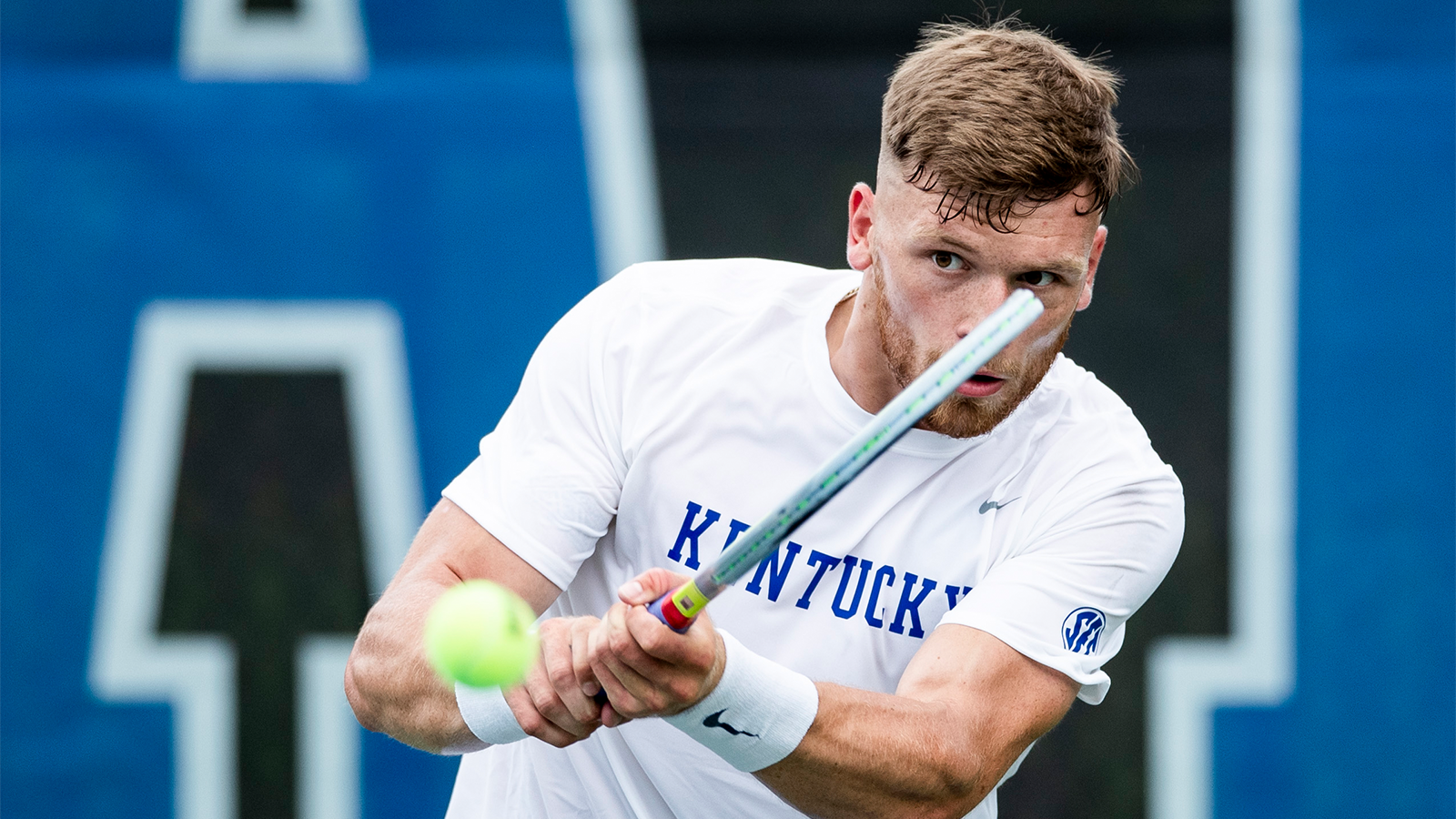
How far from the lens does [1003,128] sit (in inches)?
76.7

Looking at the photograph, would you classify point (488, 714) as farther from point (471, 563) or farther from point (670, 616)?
point (670, 616)

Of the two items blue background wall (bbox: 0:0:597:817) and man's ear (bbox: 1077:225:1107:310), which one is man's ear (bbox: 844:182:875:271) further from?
blue background wall (bbox: 0:0:597:817)

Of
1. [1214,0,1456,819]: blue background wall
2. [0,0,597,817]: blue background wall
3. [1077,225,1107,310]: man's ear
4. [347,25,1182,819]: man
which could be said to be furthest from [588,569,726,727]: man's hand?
[1214,0,1456,819]: blue background wall

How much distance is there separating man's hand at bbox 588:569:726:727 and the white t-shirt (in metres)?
0.46

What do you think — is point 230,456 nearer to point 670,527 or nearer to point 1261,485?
point 670,527

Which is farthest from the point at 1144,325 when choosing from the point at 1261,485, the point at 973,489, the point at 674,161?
the point at 973,489

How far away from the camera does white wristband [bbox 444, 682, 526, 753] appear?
1.83m

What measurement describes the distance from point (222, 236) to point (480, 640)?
2620 millimetres

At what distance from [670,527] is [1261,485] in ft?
7.43

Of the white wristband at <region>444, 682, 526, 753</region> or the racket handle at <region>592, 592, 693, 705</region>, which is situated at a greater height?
the racket handle at <region>592, 592, 693, 705</region>

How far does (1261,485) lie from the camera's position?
376 cm

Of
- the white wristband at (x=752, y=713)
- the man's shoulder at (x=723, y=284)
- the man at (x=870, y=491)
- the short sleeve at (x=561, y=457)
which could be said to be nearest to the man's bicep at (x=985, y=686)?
the man at (x=870, y=491)

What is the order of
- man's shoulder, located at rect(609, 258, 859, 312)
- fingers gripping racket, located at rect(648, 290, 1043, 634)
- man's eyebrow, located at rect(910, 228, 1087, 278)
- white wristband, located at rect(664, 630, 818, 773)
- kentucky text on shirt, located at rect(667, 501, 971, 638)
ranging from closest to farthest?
fingers gripping racket, located at rect(648, 290, 1043, 634), white wristband, located at rect(664, 630, 818, 773), man's eyebrow, located at rect(910, 228, 1087, 278), kentucky text on shirt, located at rect(667, 501, 971, 638), man's shoulder, located at rect(609, 258, 859, 312)

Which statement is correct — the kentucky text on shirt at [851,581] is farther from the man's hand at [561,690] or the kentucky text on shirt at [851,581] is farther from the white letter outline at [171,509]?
the white letter outline at [171,509]
